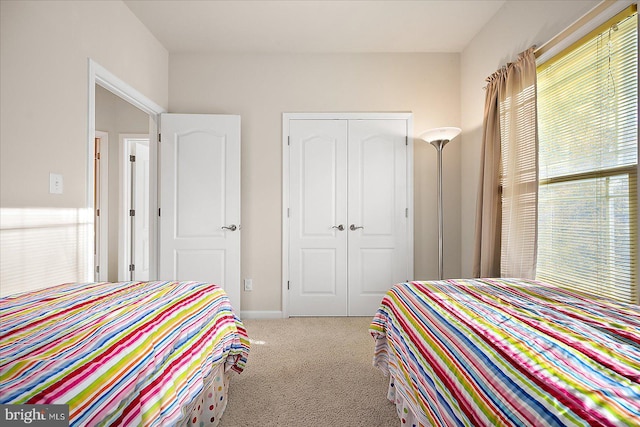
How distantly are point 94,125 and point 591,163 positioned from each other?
3.28 m

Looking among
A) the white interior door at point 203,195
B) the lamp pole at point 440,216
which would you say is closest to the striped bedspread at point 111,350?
the white interior door at point 203,195

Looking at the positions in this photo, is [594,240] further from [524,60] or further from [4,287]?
[4,287]

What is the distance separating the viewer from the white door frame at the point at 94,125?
215 cm

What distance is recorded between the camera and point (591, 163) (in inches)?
71.2

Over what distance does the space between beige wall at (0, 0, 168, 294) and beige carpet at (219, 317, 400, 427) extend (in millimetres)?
1347

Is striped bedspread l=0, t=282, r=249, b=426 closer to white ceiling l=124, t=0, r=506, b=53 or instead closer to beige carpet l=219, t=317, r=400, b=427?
beige carpet l=219, t=317, r=400, b=427

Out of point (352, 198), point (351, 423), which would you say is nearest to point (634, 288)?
point (351, 423)

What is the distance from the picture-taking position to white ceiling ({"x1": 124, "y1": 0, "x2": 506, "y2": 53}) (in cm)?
260

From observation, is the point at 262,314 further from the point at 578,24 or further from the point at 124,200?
the point at 578,24

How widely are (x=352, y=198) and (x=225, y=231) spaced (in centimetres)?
135

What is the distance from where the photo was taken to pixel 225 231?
320 cm

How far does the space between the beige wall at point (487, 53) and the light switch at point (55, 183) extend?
3221mm

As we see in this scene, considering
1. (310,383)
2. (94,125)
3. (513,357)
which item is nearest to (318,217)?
Result: (310,383)

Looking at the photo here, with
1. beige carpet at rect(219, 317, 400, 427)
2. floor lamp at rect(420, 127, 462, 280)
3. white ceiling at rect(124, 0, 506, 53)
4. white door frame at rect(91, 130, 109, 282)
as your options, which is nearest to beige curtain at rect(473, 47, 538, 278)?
floor lamp at rect(420, 127, 462, 280)
